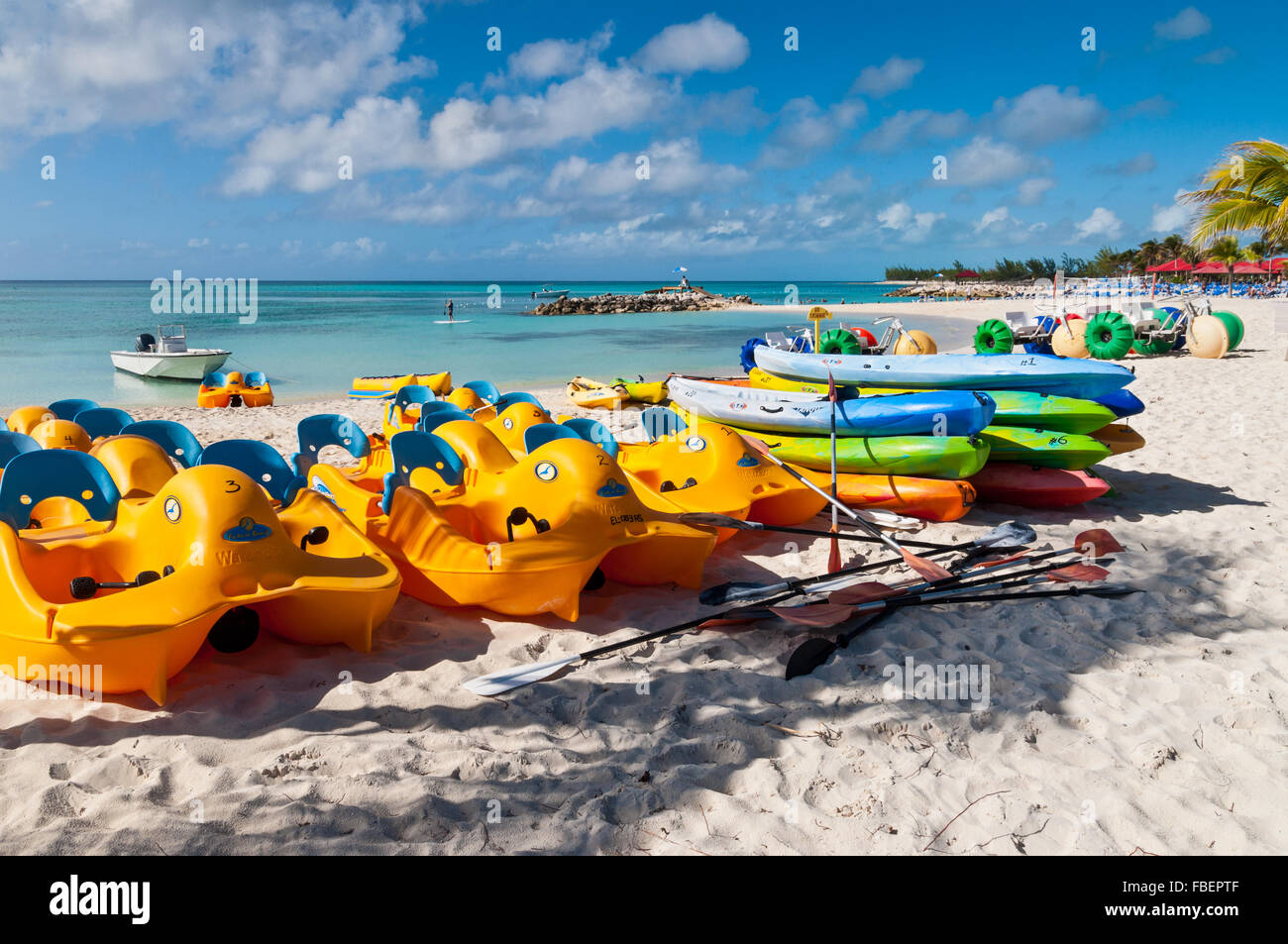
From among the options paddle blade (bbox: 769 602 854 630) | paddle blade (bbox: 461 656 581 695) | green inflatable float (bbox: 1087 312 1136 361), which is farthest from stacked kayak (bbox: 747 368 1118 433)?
green inflatable float (bbox: 1087 312 1136 361)

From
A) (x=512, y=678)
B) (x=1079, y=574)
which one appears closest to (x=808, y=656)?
(x=512, y=678)

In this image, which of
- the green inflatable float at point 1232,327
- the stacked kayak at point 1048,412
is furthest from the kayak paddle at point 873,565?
the green inflatable float at point 1232,327

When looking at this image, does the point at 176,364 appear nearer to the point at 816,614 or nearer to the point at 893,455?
the point at 893,455

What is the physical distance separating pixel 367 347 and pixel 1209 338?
24.2 metres

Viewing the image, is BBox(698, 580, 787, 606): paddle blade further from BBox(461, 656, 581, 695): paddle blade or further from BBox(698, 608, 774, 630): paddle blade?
BBox(461, 656, 581, 695): paddle blade

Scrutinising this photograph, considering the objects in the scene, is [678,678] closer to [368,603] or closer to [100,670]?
[368,603]

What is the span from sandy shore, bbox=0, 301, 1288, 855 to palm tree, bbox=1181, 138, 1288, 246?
10364 mm

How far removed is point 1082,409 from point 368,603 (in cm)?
542

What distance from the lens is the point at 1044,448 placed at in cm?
601

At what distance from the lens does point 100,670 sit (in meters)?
2.90

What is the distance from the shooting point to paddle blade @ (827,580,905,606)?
389 cm

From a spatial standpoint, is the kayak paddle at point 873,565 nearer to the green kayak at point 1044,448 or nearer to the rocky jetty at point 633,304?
the green kayak at point 1044,448

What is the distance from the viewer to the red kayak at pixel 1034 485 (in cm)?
588
